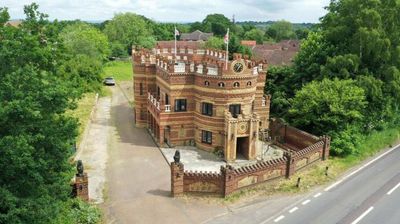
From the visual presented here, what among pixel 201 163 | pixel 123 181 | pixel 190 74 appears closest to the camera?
pixel 123 181

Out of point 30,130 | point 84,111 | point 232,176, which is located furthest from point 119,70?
point 30,130

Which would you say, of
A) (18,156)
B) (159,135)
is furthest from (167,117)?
(18,156)

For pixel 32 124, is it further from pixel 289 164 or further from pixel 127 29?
pixel 127 29

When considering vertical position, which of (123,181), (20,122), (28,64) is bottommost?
(123,181)

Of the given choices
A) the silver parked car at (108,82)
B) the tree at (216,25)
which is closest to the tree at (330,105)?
the silver parked car at (108,82)

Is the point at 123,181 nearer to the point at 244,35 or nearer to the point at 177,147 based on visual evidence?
the point at 177,147

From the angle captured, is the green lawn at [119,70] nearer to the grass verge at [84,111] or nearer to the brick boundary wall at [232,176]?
the grass verge at [84,111]
